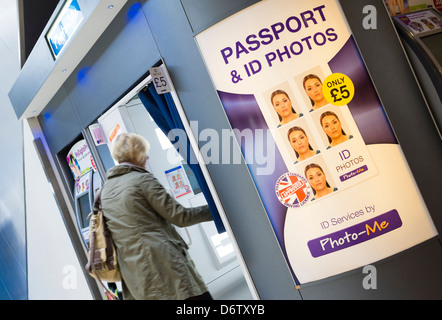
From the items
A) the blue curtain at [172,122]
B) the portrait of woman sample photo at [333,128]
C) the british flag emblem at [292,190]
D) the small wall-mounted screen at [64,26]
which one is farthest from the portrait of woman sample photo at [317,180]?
the small wall-mounted screen at [64,26]

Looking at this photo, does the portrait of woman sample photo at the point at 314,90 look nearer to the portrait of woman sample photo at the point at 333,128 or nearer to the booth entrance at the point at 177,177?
the portrait of woman sample photo at the point at 333,128

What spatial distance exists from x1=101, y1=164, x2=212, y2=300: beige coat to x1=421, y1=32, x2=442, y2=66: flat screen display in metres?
1.98

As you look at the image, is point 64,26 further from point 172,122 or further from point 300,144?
point 300,144

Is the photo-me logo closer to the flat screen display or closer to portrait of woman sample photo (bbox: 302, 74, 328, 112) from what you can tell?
portrait of woman sample photo (bbox: 302, 74, 328, 112)

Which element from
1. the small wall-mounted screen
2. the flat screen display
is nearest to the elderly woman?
the small wall-mounted screen

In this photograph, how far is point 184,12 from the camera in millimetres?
2961

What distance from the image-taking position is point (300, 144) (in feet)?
8.95

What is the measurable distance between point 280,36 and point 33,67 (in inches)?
128

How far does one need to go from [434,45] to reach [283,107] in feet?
3.64

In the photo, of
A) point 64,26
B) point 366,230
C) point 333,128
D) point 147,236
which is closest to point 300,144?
point 333,128

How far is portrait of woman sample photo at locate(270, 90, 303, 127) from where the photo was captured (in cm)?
272

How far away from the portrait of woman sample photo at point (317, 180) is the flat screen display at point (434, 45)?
3.46ft

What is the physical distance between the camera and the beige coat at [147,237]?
2863mm
